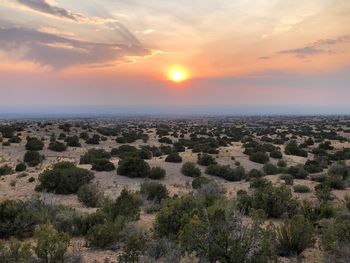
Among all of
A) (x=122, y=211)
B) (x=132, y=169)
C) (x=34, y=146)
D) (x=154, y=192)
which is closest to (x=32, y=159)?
(x=34, y=146)

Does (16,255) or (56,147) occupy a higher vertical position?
(16,255)

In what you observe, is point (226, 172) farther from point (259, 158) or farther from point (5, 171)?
point (5, 171)

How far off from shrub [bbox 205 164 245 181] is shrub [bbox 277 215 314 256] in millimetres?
16514

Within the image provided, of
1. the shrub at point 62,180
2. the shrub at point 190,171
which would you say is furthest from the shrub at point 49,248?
the shrub at point 190,171

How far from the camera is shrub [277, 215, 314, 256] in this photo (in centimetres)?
971

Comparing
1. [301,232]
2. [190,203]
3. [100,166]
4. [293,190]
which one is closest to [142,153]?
[100,166]

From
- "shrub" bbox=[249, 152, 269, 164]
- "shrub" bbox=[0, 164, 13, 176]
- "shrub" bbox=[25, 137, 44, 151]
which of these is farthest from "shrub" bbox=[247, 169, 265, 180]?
"shrub" bbox=[25, 137, 44, 151]

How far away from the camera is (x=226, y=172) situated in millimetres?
27078

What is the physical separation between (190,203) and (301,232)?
3.23 m

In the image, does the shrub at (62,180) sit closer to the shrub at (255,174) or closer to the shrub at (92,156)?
the shrub at (92,156)

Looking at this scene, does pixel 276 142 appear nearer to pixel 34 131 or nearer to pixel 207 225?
pixel 34 131

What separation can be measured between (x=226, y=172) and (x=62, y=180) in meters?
11.8

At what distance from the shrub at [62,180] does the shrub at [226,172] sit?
31.9 ft

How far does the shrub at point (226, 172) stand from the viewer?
87.4ft
